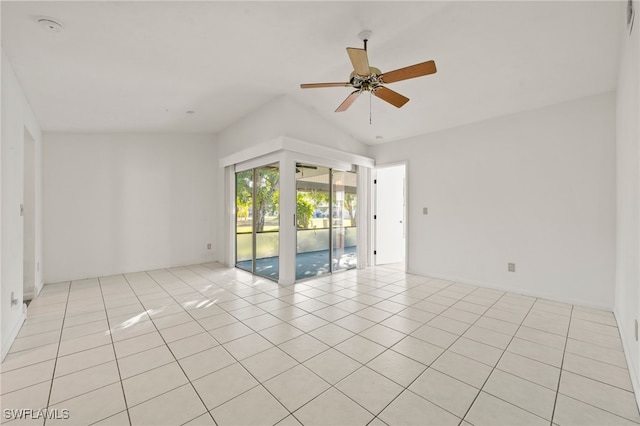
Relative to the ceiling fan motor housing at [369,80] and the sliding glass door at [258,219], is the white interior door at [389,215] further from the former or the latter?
the ceiling fan motor housing at [369,80]

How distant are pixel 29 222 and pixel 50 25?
10.2ft

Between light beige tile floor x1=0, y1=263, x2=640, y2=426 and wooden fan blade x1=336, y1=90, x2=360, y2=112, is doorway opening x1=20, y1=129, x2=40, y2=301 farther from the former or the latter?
wooden fan blade x1=336, y1=90, x2=360, y2=112

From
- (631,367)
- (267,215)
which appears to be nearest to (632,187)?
Result: (631,367)

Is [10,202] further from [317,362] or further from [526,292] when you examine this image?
[526,292]

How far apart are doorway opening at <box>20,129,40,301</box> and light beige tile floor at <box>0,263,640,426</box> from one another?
348 millimetres

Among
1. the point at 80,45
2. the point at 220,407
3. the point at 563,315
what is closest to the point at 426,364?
the point at 220,407

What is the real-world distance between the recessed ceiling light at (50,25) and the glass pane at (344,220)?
399 cm

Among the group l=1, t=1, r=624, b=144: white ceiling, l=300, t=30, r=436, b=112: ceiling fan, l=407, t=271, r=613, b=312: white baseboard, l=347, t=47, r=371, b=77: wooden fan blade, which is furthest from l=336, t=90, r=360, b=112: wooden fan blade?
l=407, t=271, r=613, b=312: white baseboard

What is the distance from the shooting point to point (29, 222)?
3988mm

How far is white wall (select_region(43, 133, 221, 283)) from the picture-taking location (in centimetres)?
479

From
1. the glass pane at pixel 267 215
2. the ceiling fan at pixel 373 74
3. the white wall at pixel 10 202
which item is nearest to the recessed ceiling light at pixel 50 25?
the white wall at pixel 10 202

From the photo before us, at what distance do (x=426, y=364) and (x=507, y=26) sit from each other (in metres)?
3.12

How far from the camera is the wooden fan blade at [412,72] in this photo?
94.3 inches

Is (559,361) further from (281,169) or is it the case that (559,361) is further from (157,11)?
(157,11)
